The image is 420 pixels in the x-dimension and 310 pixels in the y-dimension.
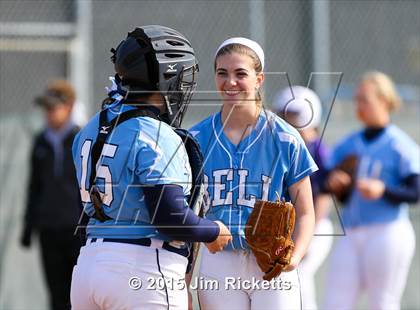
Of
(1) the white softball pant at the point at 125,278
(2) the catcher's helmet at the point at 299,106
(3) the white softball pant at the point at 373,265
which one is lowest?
(3) the white softball pant at the point at 373,265

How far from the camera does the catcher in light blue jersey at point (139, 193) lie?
11.8 feet

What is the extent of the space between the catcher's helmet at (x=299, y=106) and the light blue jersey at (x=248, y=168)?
135cm

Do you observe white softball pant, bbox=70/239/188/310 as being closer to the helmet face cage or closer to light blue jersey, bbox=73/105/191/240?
light blue jersey, bbox=73/105/191/240

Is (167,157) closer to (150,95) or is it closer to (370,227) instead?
(150,95)

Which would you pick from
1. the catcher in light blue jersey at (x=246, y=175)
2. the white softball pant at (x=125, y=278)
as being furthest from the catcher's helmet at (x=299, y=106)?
the white softball pant at (x=125, y=278)

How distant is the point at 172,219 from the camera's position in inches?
140

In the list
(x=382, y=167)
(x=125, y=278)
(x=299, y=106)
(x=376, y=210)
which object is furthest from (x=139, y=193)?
(x=382, y=167)

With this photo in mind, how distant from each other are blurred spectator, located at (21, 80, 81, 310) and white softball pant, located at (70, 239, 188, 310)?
3.88 m

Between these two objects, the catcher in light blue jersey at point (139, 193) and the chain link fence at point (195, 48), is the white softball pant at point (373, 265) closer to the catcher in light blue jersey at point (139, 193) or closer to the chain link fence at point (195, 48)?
the chain link fence at point (195, 48)

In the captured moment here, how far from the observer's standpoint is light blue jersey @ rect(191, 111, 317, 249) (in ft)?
13.8

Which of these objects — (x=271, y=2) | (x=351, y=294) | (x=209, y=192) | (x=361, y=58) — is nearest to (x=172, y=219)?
(x=209, y=192)

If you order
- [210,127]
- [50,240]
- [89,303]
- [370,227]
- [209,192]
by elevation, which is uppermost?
[210,127]

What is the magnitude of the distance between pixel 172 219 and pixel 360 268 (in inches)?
135

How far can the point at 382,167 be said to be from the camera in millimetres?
6836
